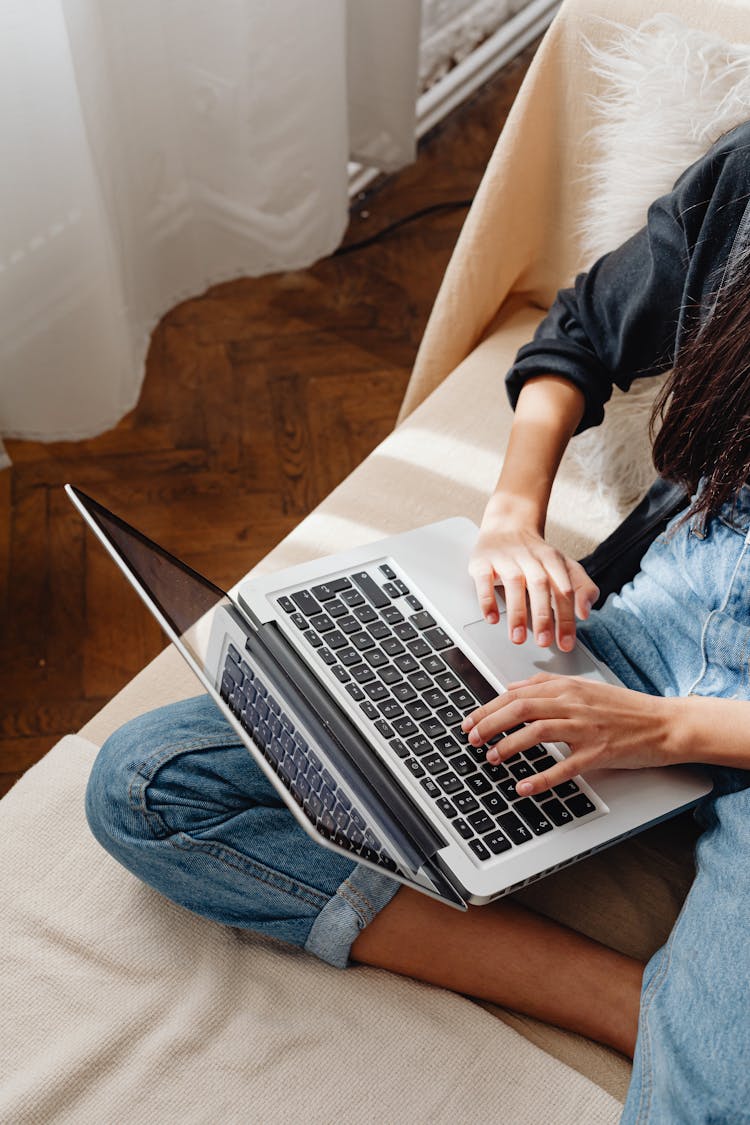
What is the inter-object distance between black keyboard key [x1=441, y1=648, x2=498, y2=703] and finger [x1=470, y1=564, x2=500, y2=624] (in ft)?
0.12

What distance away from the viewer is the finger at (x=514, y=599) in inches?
32.3

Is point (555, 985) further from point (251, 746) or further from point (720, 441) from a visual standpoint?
point (720, 441)

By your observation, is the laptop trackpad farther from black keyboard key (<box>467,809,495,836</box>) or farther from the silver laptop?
black keyboard key (<box>467,809,495,836</box>)

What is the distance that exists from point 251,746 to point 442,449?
1.74 ft

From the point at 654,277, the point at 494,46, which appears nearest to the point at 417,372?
the point at 654,277

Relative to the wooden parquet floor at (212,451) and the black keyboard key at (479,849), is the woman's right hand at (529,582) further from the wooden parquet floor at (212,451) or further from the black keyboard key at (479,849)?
the wooden parquet floor at (212,451)

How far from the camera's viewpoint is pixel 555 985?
762 millimetres

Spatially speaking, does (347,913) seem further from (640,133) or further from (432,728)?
(640,133)

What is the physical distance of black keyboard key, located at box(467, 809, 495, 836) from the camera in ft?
2.40

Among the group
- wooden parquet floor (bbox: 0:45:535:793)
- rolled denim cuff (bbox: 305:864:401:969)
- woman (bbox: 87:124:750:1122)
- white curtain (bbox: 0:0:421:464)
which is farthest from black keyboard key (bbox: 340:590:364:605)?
white curtain (bbox: 0:0:421:464)

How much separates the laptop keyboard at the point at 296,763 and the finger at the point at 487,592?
204 millimetres

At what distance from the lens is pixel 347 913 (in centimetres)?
77

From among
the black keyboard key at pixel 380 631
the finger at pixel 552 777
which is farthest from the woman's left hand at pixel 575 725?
the black keyboard key at pixel 380 631

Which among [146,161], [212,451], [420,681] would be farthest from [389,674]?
[146,161]
